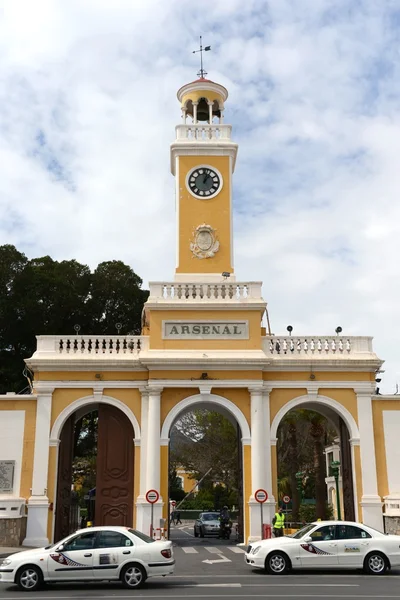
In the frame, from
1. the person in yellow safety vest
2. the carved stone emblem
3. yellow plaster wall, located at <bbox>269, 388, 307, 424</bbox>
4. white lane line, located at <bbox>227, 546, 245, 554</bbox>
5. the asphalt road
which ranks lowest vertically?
the asphalt road

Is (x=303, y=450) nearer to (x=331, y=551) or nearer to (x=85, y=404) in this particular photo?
(x=85, y=404)

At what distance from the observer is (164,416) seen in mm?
21906

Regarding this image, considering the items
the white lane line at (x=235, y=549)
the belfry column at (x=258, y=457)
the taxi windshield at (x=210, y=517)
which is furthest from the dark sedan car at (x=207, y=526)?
the belfry column at (x=258, y=457)

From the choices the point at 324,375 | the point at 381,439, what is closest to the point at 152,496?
the point at 324,375

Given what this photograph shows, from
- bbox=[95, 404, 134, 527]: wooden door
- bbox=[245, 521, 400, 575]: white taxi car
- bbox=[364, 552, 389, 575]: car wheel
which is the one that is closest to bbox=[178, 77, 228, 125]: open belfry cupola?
bbox=[95, 404, 134, 527]: wooden door

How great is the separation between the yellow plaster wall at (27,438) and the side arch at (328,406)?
8031 millimetres

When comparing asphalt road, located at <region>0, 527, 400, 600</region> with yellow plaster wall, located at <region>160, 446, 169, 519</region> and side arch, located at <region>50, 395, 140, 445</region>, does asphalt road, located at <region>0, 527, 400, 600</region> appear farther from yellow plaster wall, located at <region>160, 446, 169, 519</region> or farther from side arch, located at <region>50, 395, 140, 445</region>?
side arch, located at <region>50, 395, 140, 445</region>

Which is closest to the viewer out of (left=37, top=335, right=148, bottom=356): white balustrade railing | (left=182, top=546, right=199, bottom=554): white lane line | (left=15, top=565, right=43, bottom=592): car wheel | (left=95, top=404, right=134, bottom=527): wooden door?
(left=15, top=565, right=43, bottom=592): car wheel

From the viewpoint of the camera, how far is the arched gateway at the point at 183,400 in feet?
70.2

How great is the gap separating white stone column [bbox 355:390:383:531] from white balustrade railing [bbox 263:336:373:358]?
1583mm

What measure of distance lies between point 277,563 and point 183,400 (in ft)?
28.5

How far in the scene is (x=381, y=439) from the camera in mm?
22172

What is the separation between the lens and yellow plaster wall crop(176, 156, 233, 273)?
2514 cm

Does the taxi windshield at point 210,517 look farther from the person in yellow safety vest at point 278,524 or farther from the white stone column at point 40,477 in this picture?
the person in yellow safety vest at point 278,524
